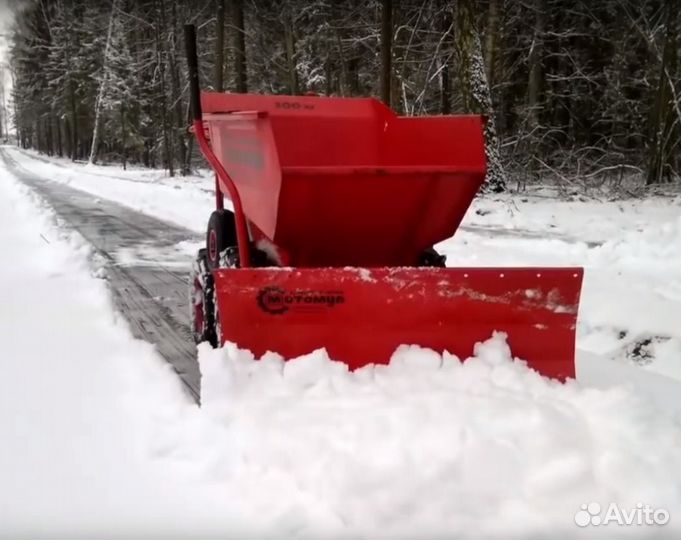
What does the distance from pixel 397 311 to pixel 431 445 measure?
843 mm

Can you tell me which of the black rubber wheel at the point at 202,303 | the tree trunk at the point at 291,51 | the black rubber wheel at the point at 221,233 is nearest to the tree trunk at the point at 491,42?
the tree trunk at the point at 291,51

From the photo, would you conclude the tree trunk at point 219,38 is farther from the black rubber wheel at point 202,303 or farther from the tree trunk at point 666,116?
the black rubber wheel at point 202,303

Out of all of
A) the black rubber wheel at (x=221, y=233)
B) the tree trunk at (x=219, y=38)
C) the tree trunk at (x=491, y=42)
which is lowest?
the black rubber wheel at (x=221, y=233)

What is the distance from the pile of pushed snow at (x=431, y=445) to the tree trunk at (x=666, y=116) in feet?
39.7

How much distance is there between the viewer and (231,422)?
9.59 feet

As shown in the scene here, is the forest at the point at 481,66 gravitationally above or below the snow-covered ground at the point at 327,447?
above

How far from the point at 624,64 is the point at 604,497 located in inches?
693

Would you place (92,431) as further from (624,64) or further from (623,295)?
(624,64)

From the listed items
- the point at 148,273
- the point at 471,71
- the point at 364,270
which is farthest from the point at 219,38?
the point at 364,270

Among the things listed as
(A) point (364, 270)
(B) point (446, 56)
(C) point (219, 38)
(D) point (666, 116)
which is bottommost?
(A) point (364, 270)

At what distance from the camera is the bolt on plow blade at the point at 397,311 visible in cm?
324

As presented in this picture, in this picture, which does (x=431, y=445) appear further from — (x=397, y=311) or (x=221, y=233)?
(x=221, y=233)

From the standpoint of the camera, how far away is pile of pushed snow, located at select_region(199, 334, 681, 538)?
2367 mm

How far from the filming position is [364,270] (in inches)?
128
